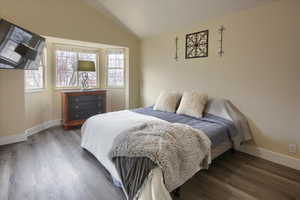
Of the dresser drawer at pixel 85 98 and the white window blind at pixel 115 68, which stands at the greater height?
the white window blind at pixel 115 68

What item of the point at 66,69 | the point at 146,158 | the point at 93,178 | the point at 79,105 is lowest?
the point at 93,178

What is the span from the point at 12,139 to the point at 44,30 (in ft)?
7.12

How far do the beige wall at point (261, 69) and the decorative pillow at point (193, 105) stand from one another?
0.34 metres

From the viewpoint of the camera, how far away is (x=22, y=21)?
9.91 ft

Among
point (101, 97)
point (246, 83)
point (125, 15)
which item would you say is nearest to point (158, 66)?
point (125, 15)

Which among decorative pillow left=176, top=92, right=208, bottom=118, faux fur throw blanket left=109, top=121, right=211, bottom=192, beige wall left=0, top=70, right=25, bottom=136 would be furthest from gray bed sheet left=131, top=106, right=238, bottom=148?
beige wall left=0, top=70, right=25, bottom=136

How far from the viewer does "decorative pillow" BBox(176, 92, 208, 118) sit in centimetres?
296

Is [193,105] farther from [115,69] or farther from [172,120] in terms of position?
[115,69]

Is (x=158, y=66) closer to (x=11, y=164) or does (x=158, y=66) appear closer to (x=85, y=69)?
(x=85, y=69)

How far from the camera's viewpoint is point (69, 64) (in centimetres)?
452

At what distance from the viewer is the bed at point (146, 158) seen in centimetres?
146

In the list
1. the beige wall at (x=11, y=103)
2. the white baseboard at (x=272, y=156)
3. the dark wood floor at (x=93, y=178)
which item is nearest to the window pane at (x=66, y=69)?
the beige wall at (x=11, y=103)

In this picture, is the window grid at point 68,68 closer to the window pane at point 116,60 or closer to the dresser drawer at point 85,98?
the window pane at point 116,60

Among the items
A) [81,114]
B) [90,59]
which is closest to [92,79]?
[90,59]
